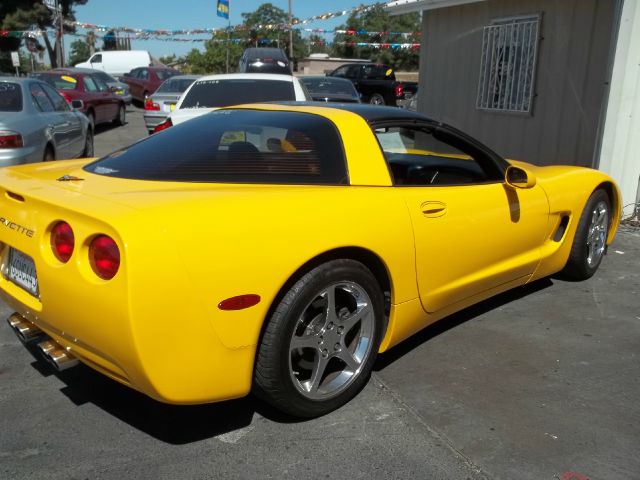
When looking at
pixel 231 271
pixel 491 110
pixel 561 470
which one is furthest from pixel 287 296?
pixel 491 110

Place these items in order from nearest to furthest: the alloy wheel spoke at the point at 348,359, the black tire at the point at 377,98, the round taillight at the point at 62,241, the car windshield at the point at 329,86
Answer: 1. the round taillight at the point at 62,241
2. the alloy wheel spoke at the point at 348,359
3. the car windshield at the point at 329,86
4. the black tire at the point at 377,98

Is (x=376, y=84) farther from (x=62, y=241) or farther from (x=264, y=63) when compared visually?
(x=62, y=241)

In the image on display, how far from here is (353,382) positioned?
3.02 meters

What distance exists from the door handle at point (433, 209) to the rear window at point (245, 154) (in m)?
0.46

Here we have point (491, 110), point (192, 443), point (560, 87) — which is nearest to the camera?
point (192, 443)

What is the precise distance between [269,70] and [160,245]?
15.9 meters

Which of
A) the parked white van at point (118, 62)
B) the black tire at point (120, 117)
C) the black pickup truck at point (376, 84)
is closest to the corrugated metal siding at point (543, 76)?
the black tire at point (120, 117)

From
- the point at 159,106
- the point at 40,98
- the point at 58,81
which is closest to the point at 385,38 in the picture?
the point at 58,81

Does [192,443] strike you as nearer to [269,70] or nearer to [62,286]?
[62,286]

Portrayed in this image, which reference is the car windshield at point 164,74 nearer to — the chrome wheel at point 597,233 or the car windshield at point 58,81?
the car windshield at point 58,81

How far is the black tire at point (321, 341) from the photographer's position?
261 cm

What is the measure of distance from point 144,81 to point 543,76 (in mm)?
19907

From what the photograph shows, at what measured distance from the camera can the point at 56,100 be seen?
27.7ft

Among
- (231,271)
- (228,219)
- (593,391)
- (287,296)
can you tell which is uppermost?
(228,219)
